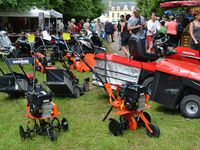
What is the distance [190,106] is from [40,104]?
8.44ft

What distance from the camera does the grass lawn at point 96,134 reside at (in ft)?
16.0

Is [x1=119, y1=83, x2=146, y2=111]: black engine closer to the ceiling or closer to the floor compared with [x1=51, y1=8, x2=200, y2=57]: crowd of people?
closer to the floor

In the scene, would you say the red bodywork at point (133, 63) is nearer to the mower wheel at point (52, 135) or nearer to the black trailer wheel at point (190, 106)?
the black trailer wheel at point (190, 106)

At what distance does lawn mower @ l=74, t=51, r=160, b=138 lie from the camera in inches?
193

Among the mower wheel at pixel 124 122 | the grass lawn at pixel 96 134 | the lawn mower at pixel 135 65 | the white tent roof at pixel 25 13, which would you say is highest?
the white tent roof at pixel 25 13

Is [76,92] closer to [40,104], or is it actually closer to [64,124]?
[64,124]

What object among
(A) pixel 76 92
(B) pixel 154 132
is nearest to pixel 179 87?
(B) pixel 154 132

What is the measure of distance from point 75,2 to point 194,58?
30.6 m

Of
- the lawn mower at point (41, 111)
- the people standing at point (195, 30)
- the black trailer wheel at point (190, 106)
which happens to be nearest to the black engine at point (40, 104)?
the lawn mower at point (41, 111)

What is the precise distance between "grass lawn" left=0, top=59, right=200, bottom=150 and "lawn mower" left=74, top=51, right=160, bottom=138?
4.3 inches

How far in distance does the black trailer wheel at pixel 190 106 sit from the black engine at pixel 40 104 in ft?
7.60

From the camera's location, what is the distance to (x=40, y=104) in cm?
484

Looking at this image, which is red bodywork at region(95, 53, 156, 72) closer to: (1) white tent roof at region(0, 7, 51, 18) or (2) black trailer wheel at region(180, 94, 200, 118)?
(2) black trailer wheel at region(180, 94, 200, 118)

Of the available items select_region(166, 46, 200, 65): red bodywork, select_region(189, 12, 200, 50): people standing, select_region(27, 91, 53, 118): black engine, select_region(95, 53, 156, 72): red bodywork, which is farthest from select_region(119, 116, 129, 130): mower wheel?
select_region(189, 12, 200, 50): people standing
